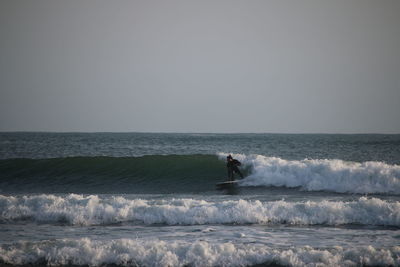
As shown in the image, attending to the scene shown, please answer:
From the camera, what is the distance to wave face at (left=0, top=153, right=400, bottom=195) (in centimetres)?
1727

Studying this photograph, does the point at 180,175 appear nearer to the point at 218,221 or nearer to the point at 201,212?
the point at 201,212

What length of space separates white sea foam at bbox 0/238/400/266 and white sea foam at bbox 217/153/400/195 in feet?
29.8

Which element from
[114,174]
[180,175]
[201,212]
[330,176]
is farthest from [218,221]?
[114,174]

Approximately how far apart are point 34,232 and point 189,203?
454cm

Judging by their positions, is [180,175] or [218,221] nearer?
[218,221]

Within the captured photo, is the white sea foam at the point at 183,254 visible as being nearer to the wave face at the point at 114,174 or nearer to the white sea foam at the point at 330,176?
the white sea foam at the point at 330,176

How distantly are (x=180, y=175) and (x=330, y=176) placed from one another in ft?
26.5

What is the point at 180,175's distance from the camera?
2175cm

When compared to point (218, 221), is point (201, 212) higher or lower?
higher

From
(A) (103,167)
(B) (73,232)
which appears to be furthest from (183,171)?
(B) (73,232)

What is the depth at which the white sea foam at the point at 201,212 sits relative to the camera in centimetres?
1091

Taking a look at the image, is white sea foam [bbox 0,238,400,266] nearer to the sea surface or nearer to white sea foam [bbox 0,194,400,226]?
the sea surface

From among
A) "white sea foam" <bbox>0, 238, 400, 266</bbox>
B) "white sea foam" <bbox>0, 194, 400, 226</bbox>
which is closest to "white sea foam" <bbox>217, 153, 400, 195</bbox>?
"white sea foam" <bbox>0, 194, 400, 226</bbox>

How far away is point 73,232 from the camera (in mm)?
10391
